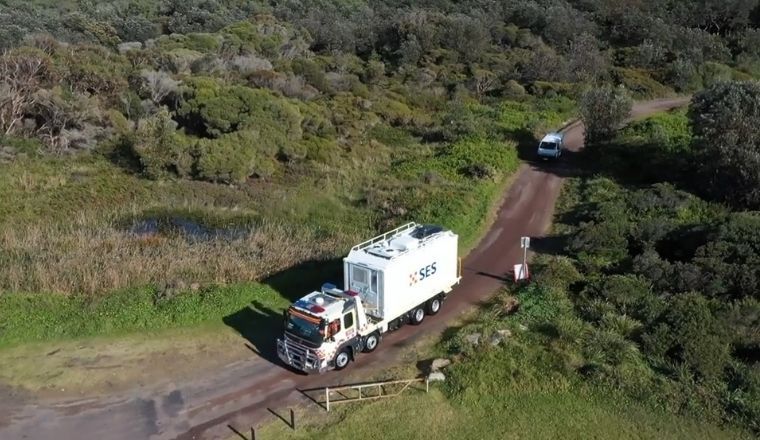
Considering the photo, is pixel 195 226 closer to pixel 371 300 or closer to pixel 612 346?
pixel 371 300

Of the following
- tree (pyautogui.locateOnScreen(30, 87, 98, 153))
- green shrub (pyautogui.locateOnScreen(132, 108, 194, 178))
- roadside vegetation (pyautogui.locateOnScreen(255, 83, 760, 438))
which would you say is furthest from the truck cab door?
tree (pyautogui.locateOnScreen(30, 87, 98, 153))

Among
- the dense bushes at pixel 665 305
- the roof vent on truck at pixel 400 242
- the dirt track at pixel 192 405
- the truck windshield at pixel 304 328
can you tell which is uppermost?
the roof vent on truck at pixel 400 242

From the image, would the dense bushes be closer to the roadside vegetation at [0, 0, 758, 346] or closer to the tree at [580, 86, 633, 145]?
the roadside vegetation at [0, 0, 758, 346]

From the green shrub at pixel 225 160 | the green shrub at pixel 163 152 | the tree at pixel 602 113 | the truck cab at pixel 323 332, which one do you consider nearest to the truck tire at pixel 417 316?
the truck cab at pixel 323 332

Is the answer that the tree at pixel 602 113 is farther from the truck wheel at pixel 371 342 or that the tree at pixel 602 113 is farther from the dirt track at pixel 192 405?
the truck wheel at pixel 371 342

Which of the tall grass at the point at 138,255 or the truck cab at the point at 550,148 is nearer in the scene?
the tall grass at the point at 138,255

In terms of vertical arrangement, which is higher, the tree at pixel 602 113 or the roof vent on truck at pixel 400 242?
the roof vent on truck at pixel 400 242

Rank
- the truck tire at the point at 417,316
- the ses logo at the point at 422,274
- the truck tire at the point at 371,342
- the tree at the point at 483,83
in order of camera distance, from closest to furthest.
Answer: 1. the truck tire at the point at 371,342
2. the ses logo at the point at 422,274
3. the truck tire at the point at 417,316
4. the tree at the point at 483,83
